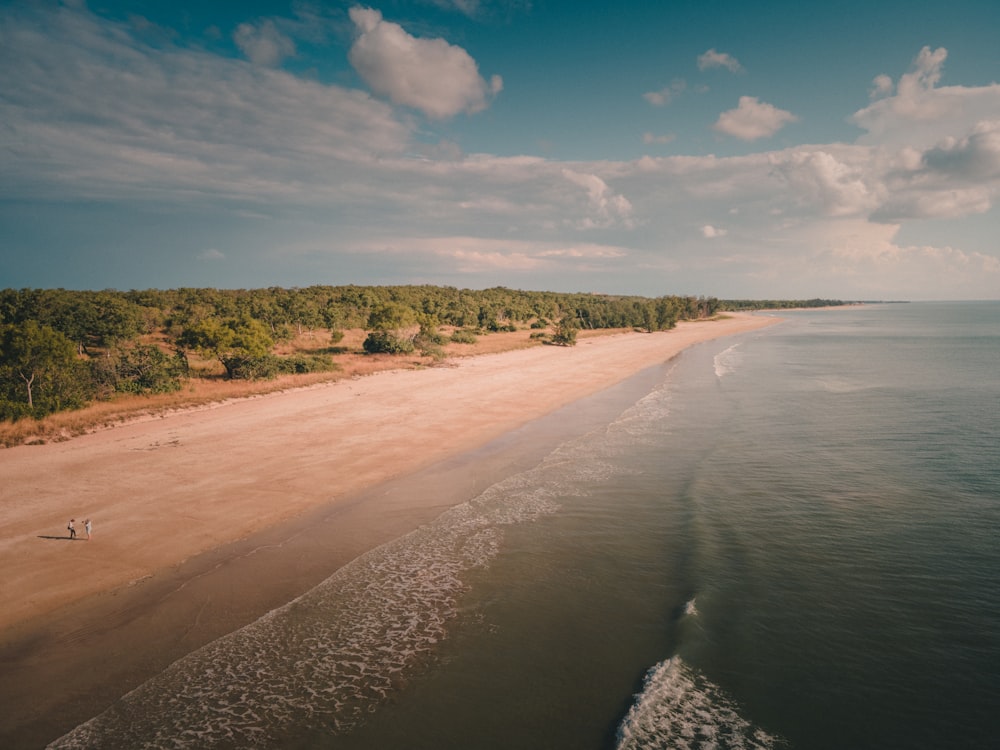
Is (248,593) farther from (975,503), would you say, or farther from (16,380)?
(16,380)

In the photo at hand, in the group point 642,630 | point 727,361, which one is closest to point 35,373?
point 642,630

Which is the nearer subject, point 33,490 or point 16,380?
point 33,490

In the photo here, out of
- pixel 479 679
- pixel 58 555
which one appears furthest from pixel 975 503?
pixel 58 555

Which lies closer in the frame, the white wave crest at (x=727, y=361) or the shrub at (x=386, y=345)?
the white wave crest at (x=727, y=361)

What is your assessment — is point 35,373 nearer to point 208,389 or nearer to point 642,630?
point 208,389

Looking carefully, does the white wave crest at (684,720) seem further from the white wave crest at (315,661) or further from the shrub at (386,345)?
the shrub at (386,345)

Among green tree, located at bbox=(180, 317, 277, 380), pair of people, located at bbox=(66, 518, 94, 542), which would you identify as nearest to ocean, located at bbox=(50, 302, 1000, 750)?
pair of people, located at bbox=(66, 518, 94, 542)

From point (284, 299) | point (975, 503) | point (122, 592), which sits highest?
point (284, 299)

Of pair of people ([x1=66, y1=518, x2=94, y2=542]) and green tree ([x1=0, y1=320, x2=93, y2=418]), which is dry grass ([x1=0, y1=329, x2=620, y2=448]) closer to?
green tree ([x1=0, y1=320, x2=93, y2=418])

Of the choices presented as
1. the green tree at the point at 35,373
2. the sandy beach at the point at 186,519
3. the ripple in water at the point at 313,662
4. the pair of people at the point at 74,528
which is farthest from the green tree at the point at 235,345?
the ripple in water at the point at 313,662
